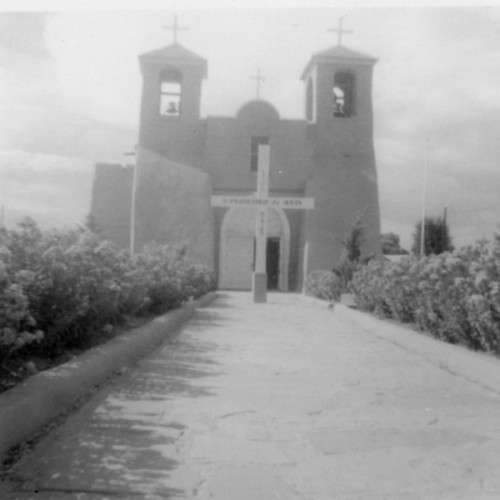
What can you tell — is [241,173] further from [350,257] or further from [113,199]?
[350,257]

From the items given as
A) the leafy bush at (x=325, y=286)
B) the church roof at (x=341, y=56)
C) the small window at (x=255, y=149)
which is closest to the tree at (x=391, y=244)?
the small window at (x=255, y=149)

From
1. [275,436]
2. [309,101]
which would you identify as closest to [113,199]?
[309,101]

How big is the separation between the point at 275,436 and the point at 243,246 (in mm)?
23412

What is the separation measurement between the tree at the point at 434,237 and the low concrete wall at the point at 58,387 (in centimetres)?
2229

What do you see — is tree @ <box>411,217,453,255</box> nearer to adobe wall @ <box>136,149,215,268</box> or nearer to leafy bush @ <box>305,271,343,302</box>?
leafy bush @ <box>305,271,343,302</box>

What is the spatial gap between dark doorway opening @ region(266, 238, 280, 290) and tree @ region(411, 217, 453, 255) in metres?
5.80

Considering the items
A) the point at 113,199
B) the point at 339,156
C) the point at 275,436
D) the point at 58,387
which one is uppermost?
the point at 339,156

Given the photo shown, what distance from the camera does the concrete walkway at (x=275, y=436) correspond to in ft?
11.5

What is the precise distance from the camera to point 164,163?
26828mm

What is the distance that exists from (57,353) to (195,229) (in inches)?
788

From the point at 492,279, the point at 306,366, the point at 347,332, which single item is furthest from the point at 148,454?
the point at 347,332

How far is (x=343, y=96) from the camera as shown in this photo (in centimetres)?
2717

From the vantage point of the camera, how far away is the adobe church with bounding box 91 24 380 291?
26172 millimetres

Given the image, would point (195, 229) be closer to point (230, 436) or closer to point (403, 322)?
point (403, 322)
